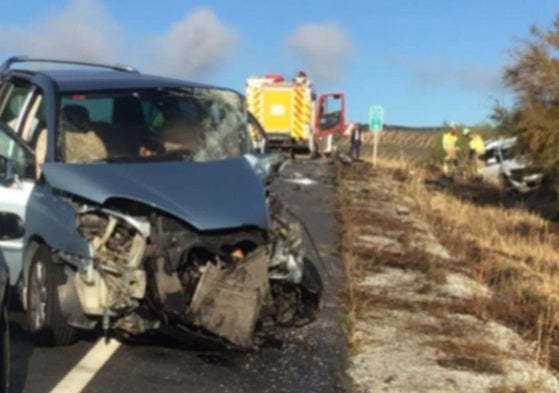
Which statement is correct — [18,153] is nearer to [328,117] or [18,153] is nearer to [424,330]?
[424,330]

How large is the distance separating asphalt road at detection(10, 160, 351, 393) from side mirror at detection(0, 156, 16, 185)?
3.65ft

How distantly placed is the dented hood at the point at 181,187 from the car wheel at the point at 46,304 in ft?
1.79

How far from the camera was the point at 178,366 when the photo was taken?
700 cm

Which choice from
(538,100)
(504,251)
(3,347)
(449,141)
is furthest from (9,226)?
(449,141)

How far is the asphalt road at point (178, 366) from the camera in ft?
21.2

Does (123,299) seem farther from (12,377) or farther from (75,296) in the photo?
(12,377)

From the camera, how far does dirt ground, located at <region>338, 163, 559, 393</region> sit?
22.7ft

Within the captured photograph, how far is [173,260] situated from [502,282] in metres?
5.59

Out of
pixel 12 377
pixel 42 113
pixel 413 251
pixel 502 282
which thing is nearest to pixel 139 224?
pixel 12 377

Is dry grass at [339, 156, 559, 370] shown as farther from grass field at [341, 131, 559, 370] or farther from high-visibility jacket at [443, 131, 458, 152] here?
high-visibility jacket at [443, 131, 458, 152]

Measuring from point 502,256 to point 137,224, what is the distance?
8562 millimetres

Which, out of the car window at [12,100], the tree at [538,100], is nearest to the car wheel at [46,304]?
Result: the car window at [12,100]

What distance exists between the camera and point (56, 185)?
7.25 metres

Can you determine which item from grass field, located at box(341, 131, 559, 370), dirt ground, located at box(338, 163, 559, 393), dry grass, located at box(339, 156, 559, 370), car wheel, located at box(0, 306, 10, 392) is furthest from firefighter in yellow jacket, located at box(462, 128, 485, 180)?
car wheel, located at box(0, 306, 10, 392)
